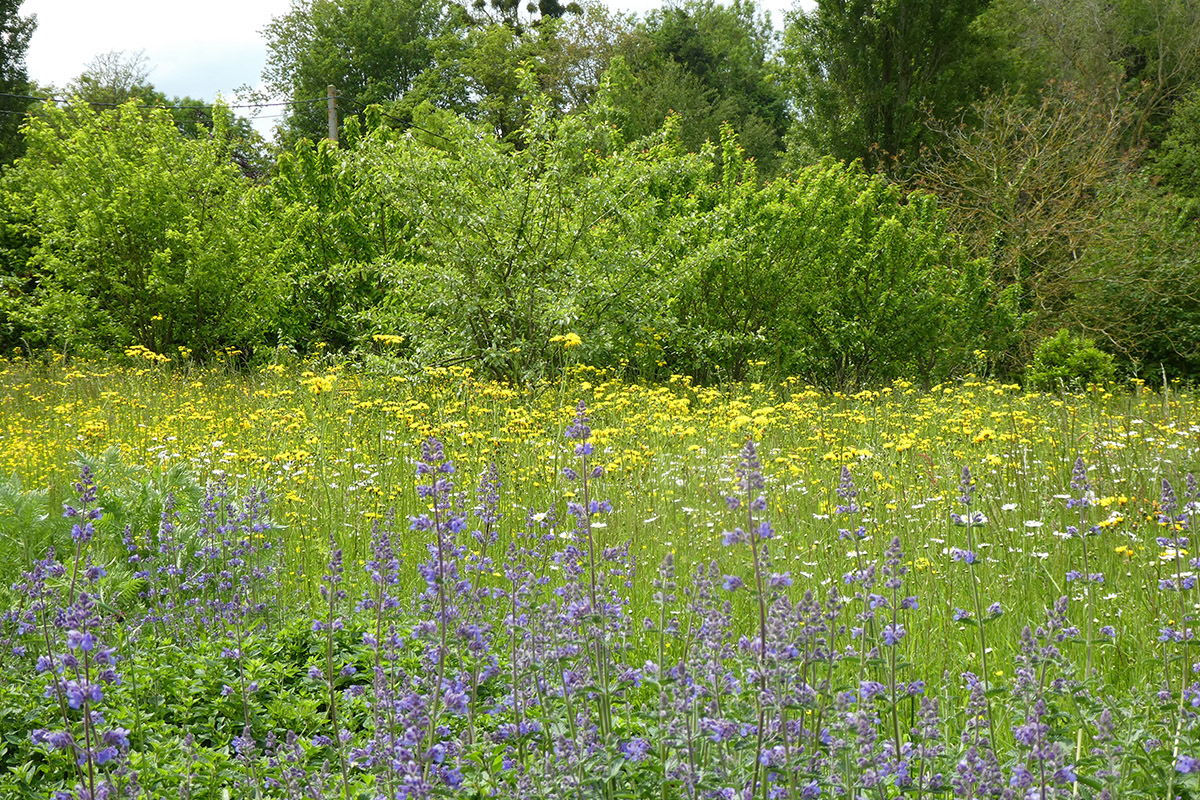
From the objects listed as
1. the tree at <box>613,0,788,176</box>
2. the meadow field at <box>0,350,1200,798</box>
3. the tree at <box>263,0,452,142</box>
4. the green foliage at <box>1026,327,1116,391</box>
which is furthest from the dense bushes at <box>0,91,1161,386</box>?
the tree at <box>263,0,452,142</box>

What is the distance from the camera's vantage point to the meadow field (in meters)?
1.70

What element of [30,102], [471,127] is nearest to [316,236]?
[471,127]

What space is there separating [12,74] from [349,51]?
14792 mm

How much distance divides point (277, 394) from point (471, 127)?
3.87m

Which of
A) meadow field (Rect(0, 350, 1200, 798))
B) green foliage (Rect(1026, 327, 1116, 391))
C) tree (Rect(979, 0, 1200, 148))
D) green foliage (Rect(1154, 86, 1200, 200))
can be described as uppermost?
tree (Rect(979, 0, 1200, 148))

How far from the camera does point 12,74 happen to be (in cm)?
2298

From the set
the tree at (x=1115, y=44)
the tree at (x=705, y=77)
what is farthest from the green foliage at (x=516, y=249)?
the tree at (x=1115, y=44)

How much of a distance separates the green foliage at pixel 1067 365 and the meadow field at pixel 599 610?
378 centimetres

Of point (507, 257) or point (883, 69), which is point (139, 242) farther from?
point (883, 69)

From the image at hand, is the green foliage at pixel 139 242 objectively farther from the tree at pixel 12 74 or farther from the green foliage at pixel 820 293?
the tree at pixel 12 74

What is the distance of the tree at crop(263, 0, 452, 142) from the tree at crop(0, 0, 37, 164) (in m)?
12.3

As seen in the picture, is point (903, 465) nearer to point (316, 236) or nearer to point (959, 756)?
point (959, 756)

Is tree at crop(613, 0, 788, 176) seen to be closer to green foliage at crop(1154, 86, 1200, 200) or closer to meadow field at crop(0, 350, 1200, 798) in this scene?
green foliage at crop(1154, 86, 1200, 200)

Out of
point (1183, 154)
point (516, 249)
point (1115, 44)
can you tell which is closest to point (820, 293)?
point (516, 249)
